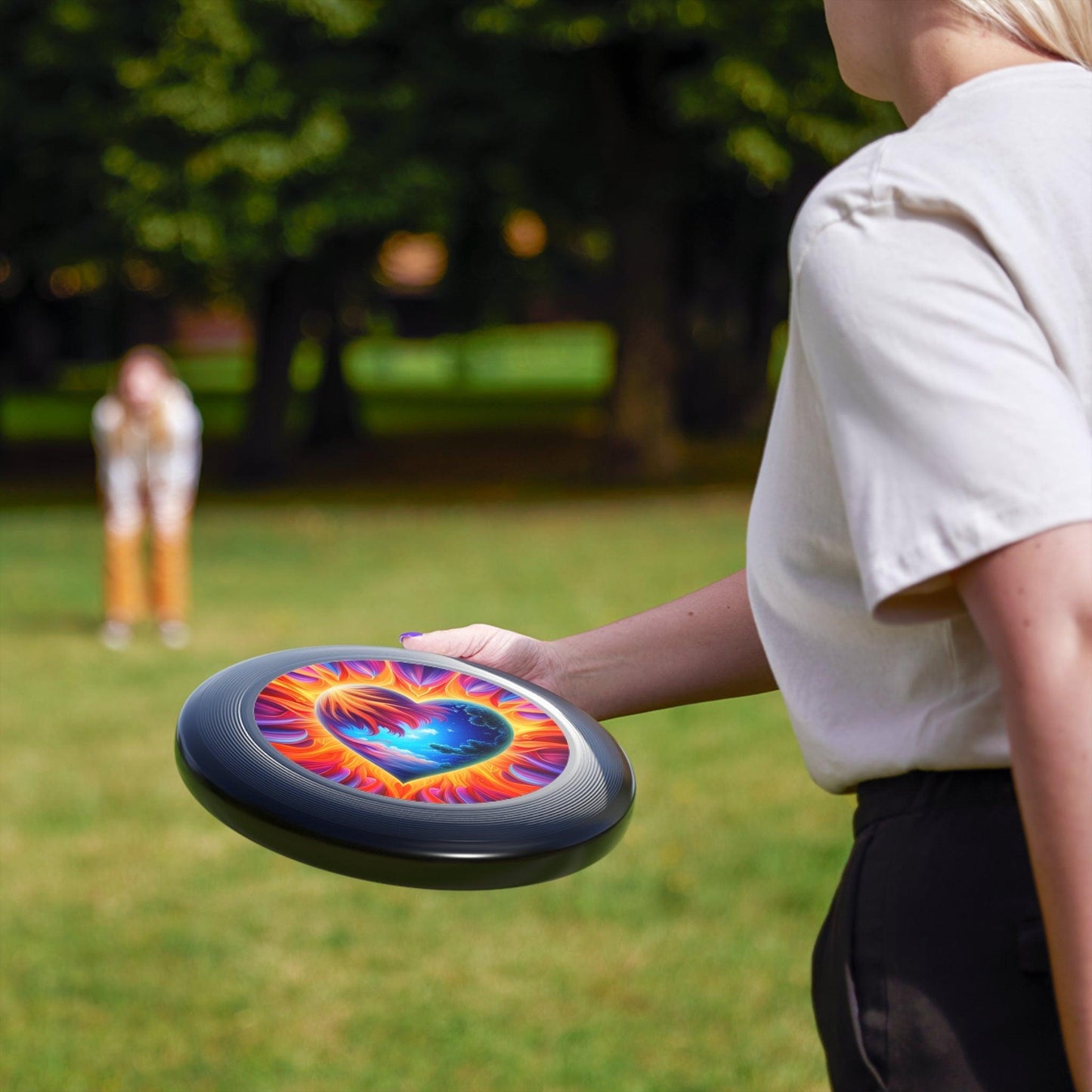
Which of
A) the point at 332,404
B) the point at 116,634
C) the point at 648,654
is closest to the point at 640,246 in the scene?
the point at 332,404

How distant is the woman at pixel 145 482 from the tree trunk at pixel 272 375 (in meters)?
12.5

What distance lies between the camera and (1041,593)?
3.57ft

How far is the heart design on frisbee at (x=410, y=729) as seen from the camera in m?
1.58

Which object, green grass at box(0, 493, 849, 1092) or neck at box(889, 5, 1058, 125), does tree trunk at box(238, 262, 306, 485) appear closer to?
green grass at box(0, 493, 849, 1092)

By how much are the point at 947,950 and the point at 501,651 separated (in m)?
0.77

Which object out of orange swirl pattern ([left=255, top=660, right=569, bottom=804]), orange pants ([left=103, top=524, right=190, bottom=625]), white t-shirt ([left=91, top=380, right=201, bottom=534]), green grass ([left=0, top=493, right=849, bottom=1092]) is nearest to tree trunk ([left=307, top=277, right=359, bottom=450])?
orange pants ([left=103, top=524, right=190, bottom=625])

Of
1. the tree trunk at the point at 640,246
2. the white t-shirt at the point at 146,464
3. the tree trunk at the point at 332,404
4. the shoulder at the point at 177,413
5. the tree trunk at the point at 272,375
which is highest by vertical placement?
the shoulder at the point at 177,413

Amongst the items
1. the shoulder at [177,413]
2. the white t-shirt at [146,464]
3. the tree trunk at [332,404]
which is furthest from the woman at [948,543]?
the tree trunk at [332,404]

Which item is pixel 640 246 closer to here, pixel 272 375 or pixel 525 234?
pixel 272 375

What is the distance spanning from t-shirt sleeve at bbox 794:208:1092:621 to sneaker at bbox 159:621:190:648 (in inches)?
374

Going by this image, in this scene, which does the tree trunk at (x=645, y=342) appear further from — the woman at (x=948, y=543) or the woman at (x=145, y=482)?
the woman at (x=948, y=543)

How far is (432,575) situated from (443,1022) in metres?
9.01

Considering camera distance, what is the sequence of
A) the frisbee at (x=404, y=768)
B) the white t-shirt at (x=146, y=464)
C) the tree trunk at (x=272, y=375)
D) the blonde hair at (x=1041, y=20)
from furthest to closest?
1. the tree trunk at (x=272, y=375)
2. the white t-shirt at (x=146, y=464)
3. the frisbee at (x=404, y=768)
4. the blonde hair at (x=1041, y=20)

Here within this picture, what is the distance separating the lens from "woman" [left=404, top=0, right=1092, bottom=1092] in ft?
3.61
